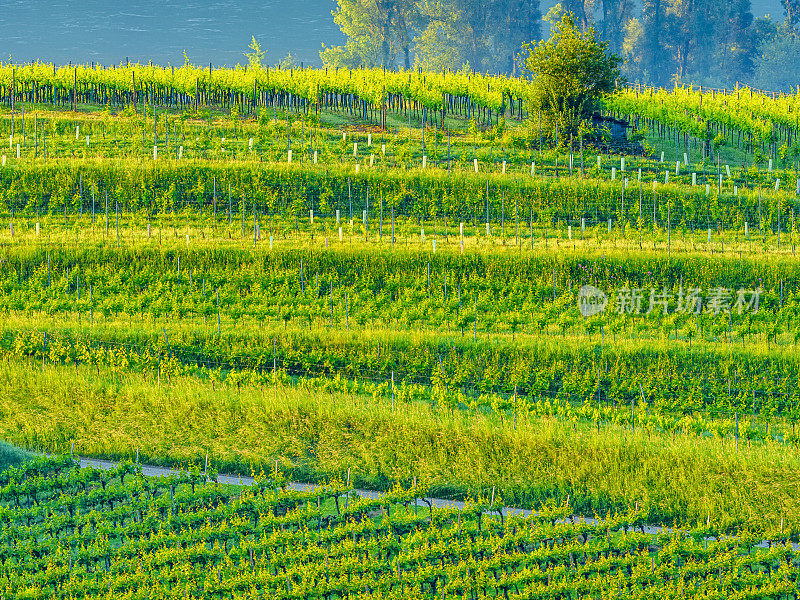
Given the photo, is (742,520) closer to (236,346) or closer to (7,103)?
(236,346)

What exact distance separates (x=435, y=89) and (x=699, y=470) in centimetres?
4412

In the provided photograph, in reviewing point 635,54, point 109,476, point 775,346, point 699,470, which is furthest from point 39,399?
point 635,54

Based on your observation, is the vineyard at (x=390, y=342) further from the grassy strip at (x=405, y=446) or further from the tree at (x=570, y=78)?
the tree at (x=570, y=78)

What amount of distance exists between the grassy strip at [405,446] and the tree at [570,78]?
103 feet

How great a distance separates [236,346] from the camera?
42500mm

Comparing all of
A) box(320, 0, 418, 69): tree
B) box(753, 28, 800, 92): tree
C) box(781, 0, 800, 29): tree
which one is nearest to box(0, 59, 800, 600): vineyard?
box(320, 0, 418, 69): tree

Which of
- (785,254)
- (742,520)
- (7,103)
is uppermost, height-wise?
(7,103)

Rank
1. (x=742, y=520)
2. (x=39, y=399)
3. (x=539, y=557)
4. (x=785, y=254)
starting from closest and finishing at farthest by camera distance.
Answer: (x=539, y=557), (x=742, y=520), (x=39, y=399), (x=785, y=254)

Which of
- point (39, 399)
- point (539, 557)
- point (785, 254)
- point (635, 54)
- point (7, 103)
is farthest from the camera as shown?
point (635, 54)
